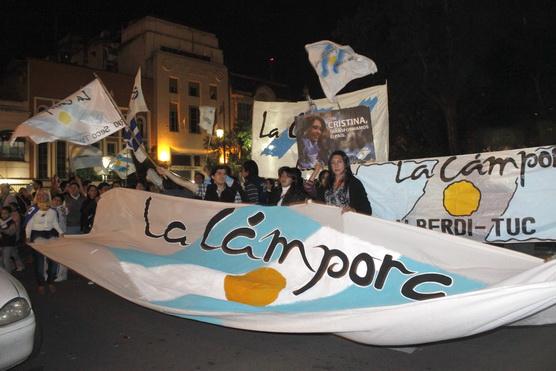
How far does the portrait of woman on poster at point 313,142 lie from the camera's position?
8102 millimetres

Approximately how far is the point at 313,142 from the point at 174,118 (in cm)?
2685

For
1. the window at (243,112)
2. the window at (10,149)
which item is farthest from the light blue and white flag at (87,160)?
the window at (243,112)

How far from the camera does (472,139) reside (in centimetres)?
2228

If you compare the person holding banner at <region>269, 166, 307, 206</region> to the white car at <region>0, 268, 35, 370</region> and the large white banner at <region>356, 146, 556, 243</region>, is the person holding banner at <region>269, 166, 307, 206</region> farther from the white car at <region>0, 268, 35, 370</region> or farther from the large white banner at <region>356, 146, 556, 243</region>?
the white car at <region>0, 268, 35, 370</region>

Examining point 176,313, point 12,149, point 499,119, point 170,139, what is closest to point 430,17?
point 499,119

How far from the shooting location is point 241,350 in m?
4.69

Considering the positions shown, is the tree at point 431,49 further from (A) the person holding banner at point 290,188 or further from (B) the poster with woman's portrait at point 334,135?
(A) the person holding banner at point 290,188

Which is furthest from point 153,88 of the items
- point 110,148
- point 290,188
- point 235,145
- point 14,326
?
point 14,326

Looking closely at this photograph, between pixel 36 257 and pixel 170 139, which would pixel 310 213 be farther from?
pixel 170 139

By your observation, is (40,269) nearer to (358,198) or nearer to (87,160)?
(358,198)

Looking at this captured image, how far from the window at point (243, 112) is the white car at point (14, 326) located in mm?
33546

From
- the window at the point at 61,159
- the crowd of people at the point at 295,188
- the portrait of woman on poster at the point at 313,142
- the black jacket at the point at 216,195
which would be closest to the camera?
the crowd of people at the point at 295,188

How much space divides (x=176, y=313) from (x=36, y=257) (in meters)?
3.89

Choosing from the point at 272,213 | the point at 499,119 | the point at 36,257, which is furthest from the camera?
the point at 499,119
